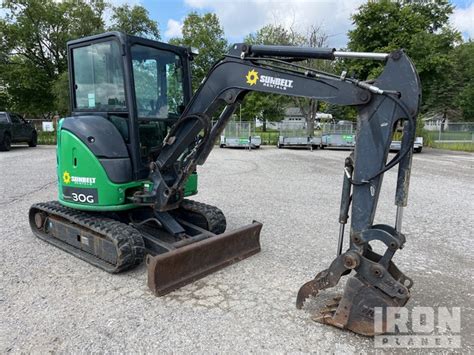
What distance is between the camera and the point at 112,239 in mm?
4031

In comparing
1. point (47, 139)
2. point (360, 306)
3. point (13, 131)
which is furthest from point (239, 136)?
point (360, 306)

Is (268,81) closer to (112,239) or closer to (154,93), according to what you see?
(154,93)

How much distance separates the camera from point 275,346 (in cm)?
291

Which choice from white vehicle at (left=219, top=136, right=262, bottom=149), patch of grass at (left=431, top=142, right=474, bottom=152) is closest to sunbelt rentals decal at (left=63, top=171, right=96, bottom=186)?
white vehicle at (left=219, top=136, right=262, bottom=149)

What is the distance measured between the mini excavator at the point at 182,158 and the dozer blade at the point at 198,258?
1cm

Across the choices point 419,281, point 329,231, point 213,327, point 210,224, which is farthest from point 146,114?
point 419,281

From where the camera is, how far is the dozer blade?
12.0ft

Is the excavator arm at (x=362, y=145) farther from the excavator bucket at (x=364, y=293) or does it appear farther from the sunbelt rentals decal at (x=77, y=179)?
the sunbelt rentals decal at (x=77, y=179)

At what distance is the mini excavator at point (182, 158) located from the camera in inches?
117

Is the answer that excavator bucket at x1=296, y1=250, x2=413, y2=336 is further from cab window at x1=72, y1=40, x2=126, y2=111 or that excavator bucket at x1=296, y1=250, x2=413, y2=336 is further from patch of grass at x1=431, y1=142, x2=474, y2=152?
patch of grass at x1=431, y1=142, x2=474, y2=152

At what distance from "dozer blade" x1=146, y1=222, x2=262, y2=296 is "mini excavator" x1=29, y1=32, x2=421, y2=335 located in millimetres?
13

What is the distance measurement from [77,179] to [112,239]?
101 centimetres

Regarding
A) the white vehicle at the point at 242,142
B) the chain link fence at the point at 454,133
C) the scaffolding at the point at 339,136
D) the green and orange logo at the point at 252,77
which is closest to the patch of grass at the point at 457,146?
the chain link fence at the point at 454,133

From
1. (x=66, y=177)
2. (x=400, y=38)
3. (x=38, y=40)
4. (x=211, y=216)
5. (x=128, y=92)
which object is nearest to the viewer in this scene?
(x=128, y=92)
